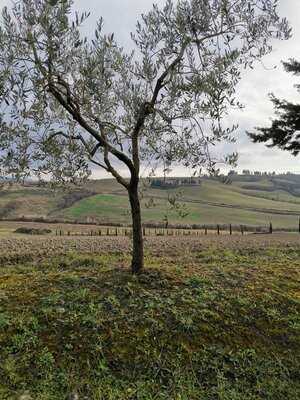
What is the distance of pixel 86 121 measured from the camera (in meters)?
12.2

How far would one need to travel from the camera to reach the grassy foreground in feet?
25.5

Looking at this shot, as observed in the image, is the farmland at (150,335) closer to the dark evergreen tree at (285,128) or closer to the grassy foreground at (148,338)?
the grassy foreground at (148,338)

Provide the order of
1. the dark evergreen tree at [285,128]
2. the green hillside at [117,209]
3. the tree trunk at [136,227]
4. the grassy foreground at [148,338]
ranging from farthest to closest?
the green hillside at [117,209]
the dark evergreen tree at [285,128]
the tree trunk at [136,227]
the grassy foreground at [148,338]

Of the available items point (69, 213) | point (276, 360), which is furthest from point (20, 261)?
point (69, 213)

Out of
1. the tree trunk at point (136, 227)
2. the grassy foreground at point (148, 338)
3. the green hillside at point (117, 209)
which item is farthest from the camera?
the green hillside at point (117, 209)

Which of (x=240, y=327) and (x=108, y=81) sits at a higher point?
(x=108, y=81)

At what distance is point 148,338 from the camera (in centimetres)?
909

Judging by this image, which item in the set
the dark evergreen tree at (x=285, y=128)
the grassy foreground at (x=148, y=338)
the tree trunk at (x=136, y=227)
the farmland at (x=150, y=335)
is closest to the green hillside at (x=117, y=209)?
the dark evergreen tree at (x=285, y=128)

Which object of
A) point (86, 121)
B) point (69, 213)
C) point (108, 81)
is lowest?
point (69, 213)

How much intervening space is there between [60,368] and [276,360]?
471cm

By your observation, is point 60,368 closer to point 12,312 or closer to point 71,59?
point 12,312

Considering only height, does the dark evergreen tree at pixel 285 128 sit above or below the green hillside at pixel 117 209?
above

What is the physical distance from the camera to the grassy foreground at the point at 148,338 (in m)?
7.78

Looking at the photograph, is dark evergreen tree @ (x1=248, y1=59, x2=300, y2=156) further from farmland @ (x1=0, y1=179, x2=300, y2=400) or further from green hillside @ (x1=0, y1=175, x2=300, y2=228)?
green hillside @ (x1=0, y1=175, x2=300, y2=228)
